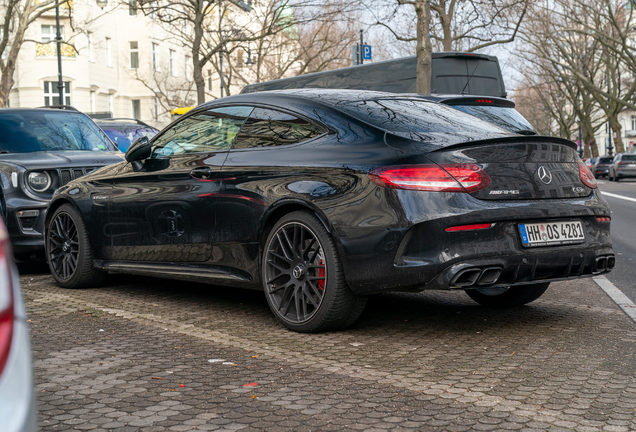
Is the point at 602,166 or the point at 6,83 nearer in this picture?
the point at 6,83

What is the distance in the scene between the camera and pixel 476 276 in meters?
4.45

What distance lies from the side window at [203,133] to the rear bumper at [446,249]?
147cm

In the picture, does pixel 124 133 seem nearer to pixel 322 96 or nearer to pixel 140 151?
pixel 140 151

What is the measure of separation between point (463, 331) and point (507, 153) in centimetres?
116

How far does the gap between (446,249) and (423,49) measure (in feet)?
59.2

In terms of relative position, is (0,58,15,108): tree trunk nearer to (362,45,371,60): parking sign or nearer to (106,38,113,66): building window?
(362,45,371,60): parking sign

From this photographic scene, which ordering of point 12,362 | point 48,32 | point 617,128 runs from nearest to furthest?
point 12,362
point 48,32
point 617,128

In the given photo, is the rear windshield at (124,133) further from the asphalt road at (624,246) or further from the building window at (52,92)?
the building window at (52,92)

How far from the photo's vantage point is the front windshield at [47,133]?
890 cm

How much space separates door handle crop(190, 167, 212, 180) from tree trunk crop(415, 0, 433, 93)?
1296cm

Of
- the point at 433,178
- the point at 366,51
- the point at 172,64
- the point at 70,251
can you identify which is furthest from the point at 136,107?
the point at 433,178

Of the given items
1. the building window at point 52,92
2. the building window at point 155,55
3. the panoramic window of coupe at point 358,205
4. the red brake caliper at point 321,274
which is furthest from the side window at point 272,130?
the building window at point 155,55

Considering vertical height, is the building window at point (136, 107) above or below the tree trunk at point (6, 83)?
above

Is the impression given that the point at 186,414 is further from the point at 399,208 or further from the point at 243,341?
the point at 399,208
